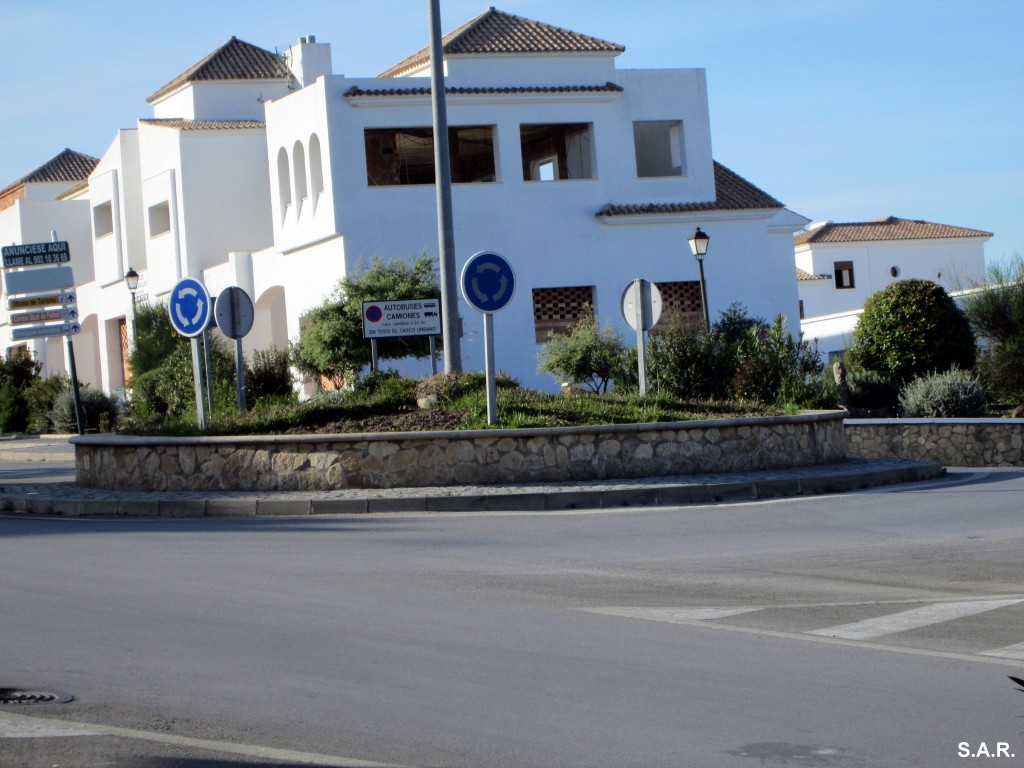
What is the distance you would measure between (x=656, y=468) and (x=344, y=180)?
1928cm

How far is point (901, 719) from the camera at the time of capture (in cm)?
549

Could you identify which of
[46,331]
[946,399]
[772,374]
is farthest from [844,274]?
[46,331]

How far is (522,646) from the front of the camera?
7.01 m

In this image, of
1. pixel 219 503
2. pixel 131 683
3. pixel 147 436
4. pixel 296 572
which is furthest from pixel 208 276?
pixel 131 683

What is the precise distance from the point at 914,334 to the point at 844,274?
50.8m

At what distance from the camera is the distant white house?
2933 inches

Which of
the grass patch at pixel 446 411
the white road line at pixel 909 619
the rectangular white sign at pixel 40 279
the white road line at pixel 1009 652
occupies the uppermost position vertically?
the rectangular white sign at pixel 40 279

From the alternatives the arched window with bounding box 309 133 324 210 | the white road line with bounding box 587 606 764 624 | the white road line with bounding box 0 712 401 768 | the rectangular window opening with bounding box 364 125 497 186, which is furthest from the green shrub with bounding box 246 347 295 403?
the white road line with bounding box 0 712 401 768

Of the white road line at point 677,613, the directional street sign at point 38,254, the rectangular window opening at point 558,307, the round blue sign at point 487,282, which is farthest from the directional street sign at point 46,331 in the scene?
the white road line at point 677,613

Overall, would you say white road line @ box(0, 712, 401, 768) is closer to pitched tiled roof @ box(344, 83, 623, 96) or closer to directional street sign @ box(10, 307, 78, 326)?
directional street sign @ box(10, 307, 78, 326)

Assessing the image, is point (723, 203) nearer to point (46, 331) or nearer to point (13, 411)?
point (46, 331)

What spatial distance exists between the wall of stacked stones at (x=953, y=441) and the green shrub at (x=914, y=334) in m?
5.38

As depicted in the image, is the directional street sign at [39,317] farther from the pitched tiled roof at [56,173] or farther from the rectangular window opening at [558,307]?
the pitched tiled roof at [56,173]

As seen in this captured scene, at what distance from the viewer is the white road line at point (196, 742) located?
4918 mm
